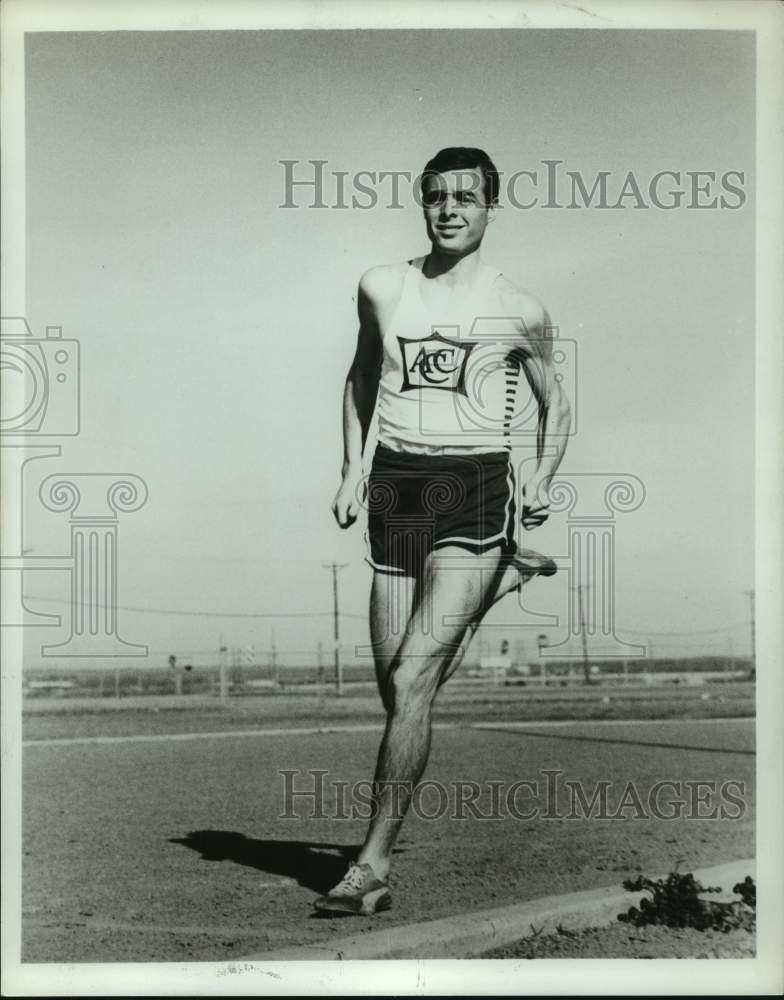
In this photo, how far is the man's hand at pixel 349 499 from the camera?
6.55 m

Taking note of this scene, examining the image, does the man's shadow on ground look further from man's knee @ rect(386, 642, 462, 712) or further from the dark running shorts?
the dark running shorts

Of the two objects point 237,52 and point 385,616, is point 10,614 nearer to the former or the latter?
point 385,616

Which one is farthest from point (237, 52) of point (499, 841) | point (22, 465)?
point (499, 841)

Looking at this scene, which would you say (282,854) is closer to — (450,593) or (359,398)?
(450,593)

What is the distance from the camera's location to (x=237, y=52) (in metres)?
6.43

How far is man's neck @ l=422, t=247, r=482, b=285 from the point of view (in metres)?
6.53

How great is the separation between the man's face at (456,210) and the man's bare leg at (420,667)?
1476mm

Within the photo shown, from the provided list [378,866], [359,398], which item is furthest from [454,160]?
[378,866]

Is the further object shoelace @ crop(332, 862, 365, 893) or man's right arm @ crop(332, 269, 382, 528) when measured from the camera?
man's right arm @ crop(332, 269, 382, 528)

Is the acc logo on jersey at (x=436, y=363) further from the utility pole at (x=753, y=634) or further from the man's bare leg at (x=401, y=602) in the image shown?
the utility pole at (x=753, y=634)

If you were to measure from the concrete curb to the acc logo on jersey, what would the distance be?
7.89 ft

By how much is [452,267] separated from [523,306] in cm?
39

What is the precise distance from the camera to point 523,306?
21.5ft

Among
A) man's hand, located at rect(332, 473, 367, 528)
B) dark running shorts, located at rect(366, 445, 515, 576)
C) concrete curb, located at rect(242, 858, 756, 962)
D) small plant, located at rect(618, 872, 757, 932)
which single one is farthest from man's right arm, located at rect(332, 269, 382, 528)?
small plant, located at rect(618, 872, 757, 932)
